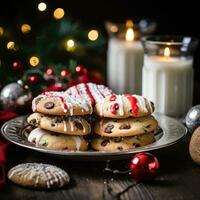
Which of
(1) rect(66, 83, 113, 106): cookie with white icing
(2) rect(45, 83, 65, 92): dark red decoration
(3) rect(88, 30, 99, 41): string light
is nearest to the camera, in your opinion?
(1) rect(66, 83, 113, 106): cookie with white icing

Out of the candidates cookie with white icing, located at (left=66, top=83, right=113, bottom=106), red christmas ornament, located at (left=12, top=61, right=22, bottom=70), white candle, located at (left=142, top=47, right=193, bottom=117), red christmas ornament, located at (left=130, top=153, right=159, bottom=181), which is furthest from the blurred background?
red christmas ornament, located at (left=130, top=153, right=159, bottom=181)

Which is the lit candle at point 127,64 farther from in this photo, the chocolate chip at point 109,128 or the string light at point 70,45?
the chocolate chip at point 109,128

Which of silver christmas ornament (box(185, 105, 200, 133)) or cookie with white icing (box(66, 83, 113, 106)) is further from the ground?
cookie with white icing (box(66, 83, 113, 106))

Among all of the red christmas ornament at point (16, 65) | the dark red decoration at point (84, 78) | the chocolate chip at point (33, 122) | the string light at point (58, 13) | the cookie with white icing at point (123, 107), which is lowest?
the dark red decoration at point (84, 78)

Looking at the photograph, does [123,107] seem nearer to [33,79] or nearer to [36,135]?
[36,135]

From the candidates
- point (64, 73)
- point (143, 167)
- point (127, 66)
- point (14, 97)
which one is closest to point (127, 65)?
point (127, 66)

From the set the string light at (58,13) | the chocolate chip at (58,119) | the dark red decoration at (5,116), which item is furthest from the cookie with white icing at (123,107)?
the string light at (58,13)

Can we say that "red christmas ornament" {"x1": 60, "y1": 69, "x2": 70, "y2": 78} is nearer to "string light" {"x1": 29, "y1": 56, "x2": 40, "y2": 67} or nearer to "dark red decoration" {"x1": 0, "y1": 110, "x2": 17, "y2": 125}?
"string light" {"x1": 29, "y1": 56, "x2": 40, "y2": 67}

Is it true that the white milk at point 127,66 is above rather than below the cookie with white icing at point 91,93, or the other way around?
below
